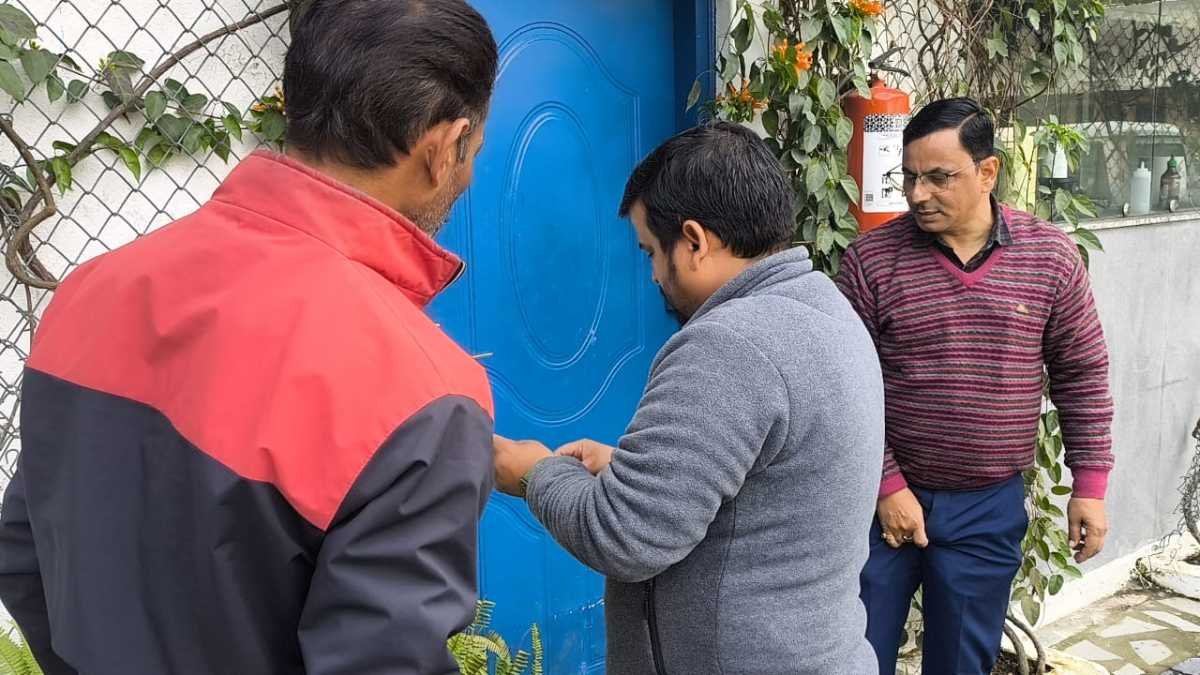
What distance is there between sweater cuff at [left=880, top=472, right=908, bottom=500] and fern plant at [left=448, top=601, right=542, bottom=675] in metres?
0.98

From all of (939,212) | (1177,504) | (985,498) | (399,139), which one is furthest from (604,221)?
(1177,504)

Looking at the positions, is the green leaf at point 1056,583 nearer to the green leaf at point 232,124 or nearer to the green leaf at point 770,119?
the green leaf at point 770,119

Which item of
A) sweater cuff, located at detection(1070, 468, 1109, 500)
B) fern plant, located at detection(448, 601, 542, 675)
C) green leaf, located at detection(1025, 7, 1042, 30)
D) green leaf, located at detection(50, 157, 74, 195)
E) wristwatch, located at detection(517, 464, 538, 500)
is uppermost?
green leaf, located at detection(1025, 7, 1042, 30)

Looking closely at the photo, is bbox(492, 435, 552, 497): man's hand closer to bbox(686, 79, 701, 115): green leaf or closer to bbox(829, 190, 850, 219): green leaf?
bbox(686, 79, 701, 115): green leaf

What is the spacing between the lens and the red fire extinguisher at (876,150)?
2.96m

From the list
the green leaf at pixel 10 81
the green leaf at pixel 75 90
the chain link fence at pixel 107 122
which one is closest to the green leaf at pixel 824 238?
the chain link fence at pixel 107 122

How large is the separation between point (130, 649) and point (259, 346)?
1.04ft

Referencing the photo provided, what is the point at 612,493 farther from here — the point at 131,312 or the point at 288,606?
the point at 131,312

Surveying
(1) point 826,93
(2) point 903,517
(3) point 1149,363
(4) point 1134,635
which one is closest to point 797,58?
(1) point 826,93

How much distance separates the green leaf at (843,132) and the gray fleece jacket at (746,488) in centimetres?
155

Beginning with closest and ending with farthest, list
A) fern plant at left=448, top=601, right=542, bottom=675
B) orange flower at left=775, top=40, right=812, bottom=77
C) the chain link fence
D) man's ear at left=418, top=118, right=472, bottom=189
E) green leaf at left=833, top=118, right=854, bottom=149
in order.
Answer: man's ear at left=418, top=118, right=472, bottom=189
the chain link fence
fern plant at left=448, top=601, right=542, bottom=675
orange flower at left=775, top=40, right=812, bottom=77
green leaf at left=833, top=118, right=854, bottom=149

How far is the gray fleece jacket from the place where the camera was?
1.33 meters

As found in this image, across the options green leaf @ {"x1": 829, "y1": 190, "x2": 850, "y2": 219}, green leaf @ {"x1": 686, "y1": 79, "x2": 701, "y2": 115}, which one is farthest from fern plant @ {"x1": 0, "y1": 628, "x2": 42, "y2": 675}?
green leaf @ {"x1": 829, "y1": 190, "x2": 850, "y2": 219}

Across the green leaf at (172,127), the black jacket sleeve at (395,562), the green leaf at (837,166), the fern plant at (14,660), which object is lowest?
the fern plant at (14,660)
